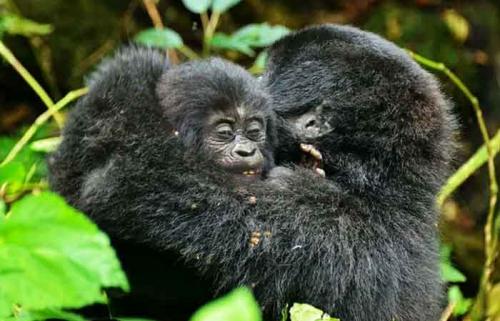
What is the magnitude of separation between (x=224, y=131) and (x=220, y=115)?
0.05 m

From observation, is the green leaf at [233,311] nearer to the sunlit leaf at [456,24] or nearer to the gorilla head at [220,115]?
the gorilla head at [220,115]

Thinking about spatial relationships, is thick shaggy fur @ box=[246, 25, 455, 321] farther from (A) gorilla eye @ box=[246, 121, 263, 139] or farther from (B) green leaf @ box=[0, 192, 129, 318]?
(B) green leaf @ box=[0, 192, 129, 318]

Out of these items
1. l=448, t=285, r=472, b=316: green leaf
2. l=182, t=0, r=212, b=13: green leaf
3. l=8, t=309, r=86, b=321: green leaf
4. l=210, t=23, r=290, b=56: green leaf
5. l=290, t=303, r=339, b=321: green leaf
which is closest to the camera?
l=8, t=309, r=86, b=321: green leaf

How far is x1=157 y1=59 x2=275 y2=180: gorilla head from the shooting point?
2285 mm

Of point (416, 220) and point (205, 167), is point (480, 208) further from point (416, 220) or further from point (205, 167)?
point (205, 167)

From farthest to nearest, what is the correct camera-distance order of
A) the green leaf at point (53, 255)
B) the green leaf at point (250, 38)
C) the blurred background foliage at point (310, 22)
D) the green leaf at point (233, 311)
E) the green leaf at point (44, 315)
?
the blurred background foliage at point (310, 22), the green leaf at point (250, 38), the green leaf at point (44, 315), the green leaf at point (53, 255), the green leaf at point (233, 311)

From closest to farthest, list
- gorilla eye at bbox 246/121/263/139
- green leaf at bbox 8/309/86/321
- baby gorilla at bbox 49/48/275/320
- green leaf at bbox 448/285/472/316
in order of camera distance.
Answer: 1. green leaf at bbox 8/309/86/321
2. baby gorilla at bbox 49/48/275/320
3. gorilla eye at bbox 246/121/263/139
4. green leaf at bbox 448/285/472/316

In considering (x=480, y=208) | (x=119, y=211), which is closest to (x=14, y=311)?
(x=119, y=211)

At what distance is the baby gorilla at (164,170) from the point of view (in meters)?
2.07

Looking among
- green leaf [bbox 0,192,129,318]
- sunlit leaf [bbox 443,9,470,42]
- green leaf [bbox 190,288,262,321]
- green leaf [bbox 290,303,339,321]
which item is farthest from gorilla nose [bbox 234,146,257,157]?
sunlit leaf [bbox 443,9,470,42]

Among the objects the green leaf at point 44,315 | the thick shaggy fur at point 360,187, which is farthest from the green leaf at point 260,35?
the green leaf at point 44,315

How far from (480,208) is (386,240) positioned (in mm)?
3265

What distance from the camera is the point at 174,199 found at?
A: 82.0 inches

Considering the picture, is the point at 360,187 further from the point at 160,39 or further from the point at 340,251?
the point at 160,39
